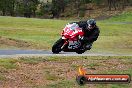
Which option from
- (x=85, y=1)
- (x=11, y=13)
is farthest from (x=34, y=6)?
(x=85, y=1)

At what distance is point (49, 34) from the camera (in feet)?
163

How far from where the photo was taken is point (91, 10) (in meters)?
108

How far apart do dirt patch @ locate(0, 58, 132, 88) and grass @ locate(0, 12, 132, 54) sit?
12.8 metres

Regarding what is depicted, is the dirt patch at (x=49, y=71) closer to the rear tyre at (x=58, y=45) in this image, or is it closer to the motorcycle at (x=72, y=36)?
the rear tyre at (x=58, y=45)

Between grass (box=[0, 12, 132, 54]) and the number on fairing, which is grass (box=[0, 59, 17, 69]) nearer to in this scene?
the number on fairing

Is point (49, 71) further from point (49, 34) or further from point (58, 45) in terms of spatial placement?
point (49, 34)

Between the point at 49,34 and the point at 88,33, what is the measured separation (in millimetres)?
39001

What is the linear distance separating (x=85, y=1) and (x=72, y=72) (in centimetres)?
9142

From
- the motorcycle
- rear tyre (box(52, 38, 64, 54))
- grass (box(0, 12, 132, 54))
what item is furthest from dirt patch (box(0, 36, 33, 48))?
the motorcycle

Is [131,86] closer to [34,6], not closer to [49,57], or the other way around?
[49,57]

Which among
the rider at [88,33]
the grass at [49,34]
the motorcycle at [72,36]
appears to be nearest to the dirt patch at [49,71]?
the motorcycle at [72,36]

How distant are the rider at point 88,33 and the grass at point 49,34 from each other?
22476 mm

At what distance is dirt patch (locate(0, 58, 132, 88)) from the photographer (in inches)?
679

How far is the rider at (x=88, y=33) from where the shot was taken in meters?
10.5
